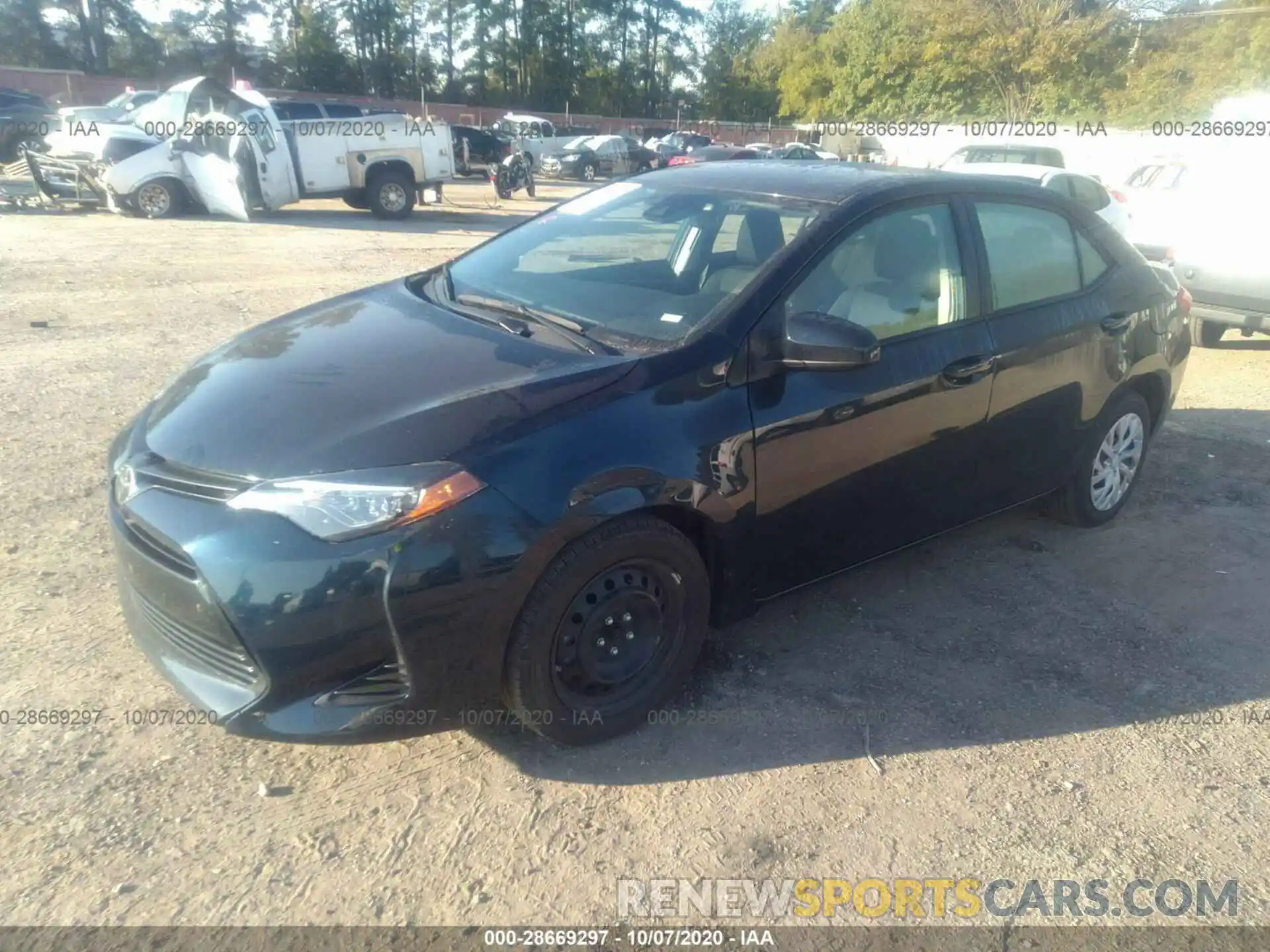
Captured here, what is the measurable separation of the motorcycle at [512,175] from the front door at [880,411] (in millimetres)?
19659

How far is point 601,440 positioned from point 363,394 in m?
0.73

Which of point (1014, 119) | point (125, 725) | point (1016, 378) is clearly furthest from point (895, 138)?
point (125, 725)

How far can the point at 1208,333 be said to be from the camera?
29.1 feet

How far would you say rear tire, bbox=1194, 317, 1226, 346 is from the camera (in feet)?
28.9

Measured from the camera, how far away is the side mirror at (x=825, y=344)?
301 centimetres

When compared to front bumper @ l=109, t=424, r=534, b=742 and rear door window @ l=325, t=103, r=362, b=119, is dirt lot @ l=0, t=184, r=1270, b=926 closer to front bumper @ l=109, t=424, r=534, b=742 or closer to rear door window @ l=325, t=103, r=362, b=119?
front bumper @ l=109, t=424, r=534, b=742

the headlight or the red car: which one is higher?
the headlight

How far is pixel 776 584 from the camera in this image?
331 cm

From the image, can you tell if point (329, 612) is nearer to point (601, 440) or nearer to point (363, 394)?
point (363, 394)

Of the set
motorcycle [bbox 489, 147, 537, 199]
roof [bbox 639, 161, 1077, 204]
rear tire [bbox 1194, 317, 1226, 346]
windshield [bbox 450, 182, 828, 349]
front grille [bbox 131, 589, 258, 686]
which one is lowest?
rear tire [bbox 1194, 317, 1226, 346]

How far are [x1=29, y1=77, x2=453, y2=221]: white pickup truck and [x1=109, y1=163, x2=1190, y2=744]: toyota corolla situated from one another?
1245 centimetres

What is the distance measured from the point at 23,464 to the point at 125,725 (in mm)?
2515

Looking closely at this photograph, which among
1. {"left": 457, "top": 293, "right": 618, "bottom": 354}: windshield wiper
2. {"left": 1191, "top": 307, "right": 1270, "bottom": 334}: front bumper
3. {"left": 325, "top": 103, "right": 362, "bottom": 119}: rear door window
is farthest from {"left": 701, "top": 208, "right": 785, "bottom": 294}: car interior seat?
{"left": 325, "top": 103, "right": 362, "bottom": 119}: rear door window

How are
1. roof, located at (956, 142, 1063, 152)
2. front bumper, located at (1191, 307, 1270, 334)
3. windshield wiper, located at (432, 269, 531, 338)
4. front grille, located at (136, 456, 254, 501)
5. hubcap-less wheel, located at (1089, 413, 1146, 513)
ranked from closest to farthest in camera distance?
front grille, located at (136, 456, 254, 501)
windshield wiper, located at (432, 269, 531, 338)
hubcap-less wheel, located at (1089, 413, 1146, 513)
front bumper, located at (1191, 307, 1270, 334)
roof, located at (956, 142, 1063, 152)
